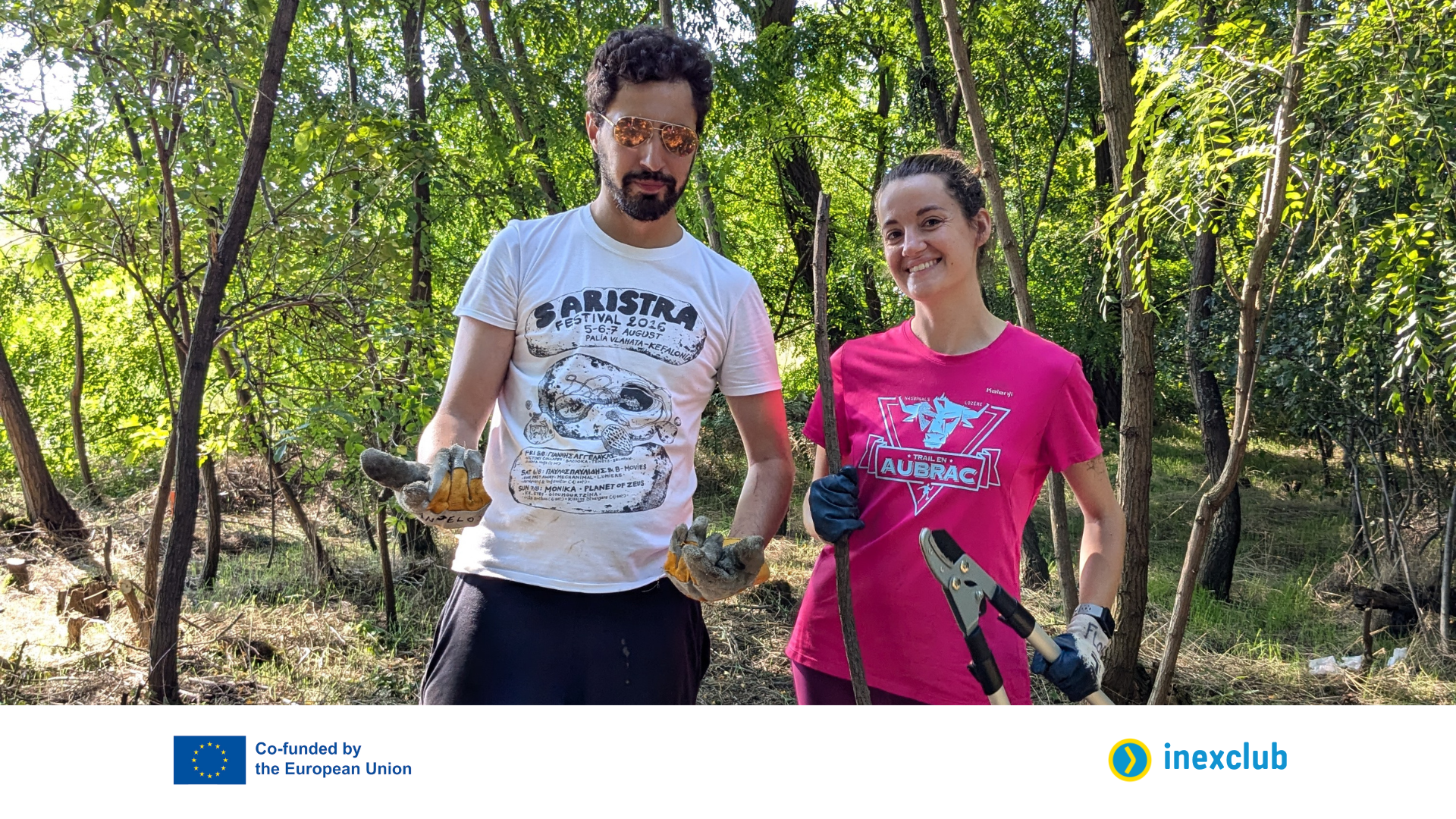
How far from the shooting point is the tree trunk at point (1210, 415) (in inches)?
256

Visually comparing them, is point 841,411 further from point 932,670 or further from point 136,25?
point 136,25

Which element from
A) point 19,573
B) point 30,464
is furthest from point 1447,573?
point 30,464

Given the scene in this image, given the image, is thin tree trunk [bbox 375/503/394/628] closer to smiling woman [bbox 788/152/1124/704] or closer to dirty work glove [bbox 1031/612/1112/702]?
smiling woman [bbox 788/152/1124/704]

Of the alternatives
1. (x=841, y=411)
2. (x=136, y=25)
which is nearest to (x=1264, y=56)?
(x=841, y=411)

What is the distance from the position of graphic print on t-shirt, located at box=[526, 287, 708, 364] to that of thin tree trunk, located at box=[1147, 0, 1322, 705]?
167 cm

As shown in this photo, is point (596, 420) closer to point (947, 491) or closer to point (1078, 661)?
point (947, 491)

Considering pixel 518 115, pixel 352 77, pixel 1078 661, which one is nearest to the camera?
pixel 1078 661

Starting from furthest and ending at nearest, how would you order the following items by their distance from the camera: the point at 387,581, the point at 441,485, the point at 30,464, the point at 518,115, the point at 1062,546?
the point at 30,464
the point at 518,115
the point at 387,581
the point at 1062,546
the point at 441,485

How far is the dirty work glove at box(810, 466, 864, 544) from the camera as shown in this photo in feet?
5.39

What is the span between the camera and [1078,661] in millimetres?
1661

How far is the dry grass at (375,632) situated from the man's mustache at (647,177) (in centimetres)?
318

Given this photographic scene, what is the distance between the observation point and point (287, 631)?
4695 mm

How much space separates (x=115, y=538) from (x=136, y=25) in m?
4.45
